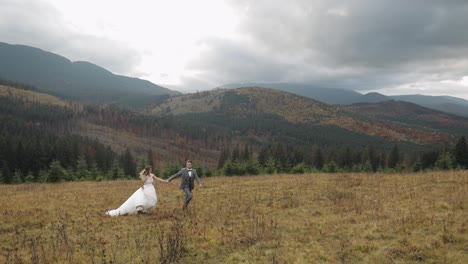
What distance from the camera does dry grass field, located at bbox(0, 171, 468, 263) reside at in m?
8.12

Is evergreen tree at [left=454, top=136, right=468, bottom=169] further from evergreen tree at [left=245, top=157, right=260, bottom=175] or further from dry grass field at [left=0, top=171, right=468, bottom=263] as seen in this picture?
dry grass field at [left=0, top=171, right=468, bottom=263]

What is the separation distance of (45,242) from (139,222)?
3302mm

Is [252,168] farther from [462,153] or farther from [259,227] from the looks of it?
[462,153]

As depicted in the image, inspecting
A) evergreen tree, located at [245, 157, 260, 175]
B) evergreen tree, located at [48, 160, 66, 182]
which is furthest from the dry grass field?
evergreen tree, located at [245, 157, 260, 175]

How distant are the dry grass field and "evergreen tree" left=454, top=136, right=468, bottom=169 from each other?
36311 millimetres

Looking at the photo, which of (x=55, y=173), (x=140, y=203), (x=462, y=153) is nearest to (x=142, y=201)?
(x=140, y=203)

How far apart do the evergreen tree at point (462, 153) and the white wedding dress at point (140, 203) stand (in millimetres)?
51477

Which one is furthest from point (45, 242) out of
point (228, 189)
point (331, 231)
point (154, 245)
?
point (228, 189)

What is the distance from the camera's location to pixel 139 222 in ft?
39.8

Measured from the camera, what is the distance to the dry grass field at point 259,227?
8125 mm

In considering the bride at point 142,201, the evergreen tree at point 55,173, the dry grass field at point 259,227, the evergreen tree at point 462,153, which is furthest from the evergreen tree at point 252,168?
the evergreen tree at point 462,153

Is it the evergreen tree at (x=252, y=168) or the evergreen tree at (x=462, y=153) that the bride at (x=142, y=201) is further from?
the evergreen tree at (x=462, y=153)

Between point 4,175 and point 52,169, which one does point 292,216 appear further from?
point 4,175

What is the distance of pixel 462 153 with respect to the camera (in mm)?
47406
